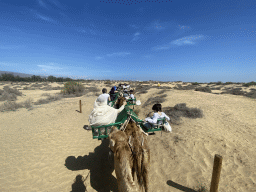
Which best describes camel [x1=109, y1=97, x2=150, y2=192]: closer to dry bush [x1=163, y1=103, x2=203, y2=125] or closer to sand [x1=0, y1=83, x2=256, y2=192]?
sand [x1=0, y1=83, x2=256, y2=192]

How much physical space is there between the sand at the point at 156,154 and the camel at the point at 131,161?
2214 mm

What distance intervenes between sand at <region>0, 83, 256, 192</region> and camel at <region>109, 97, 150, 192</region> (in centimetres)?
221

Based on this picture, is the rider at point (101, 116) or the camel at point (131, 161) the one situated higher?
the rider at point (101, 116)

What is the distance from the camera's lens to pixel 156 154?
4.79 metres

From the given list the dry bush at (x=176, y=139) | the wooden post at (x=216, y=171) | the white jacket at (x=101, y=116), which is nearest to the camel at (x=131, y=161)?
the white jacket at (x=101, y=116)

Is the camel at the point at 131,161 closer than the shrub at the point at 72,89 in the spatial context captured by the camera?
Yes

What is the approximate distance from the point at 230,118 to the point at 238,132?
1.61m

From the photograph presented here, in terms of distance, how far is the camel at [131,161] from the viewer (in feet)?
6.02

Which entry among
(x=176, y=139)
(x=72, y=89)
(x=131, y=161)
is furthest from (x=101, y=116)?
(x=72, y=89)

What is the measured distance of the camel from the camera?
1.83 meters

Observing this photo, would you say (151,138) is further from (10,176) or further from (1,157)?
(1,157)

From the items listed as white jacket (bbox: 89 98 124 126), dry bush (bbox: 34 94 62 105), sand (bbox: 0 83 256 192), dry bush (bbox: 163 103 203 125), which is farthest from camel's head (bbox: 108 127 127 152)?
dry bush (bbox: 34 94 62 105)

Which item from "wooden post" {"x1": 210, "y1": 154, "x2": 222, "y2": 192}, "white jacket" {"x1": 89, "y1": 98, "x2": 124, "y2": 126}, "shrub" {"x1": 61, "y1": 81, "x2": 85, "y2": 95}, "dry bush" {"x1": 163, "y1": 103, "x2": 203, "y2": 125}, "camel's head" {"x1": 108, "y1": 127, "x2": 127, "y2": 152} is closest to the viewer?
"camel's head" {"x1": 108, "y1": 127, "x2": 127, "y2": 152}

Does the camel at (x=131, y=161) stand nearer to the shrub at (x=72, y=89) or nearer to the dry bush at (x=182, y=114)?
the dry bush at (x=182, y=114)
